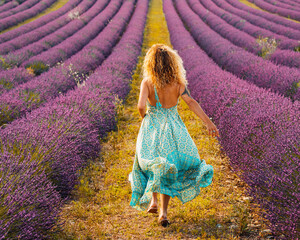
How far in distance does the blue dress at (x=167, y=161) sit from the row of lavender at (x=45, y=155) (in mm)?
712

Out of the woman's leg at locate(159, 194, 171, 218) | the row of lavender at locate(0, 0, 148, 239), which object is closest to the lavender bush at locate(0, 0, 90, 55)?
the row of lavender at locate(0, 0, 148, 239)

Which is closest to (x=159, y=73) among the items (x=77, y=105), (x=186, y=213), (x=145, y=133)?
(x=145, y=133)

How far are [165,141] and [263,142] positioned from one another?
1.10m

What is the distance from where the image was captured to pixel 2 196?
1891 mm

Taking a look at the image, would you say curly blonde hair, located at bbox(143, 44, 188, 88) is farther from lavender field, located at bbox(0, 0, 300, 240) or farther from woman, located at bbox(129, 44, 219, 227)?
lavender field, located at bbox(0, 0, 300, 240)

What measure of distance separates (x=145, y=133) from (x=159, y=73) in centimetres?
55

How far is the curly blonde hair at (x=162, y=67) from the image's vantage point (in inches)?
89.7

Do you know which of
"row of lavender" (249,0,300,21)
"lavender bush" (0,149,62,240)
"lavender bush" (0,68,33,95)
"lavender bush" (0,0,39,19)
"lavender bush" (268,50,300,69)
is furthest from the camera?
"lavender bush" (0,0,39,19)

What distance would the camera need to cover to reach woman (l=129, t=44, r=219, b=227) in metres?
2.26

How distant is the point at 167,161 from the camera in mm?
2205

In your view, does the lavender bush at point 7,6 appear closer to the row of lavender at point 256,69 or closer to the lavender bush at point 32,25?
the lavender bush at point 32,25

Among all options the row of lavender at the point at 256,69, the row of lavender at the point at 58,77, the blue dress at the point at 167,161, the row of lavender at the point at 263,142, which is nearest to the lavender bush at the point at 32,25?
the row of lavender at the point at 58,77

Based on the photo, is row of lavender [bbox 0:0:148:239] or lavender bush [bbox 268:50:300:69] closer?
row of lavender [bbox 0:0:148:239]

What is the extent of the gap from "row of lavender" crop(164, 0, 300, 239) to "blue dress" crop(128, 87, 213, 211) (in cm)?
52
